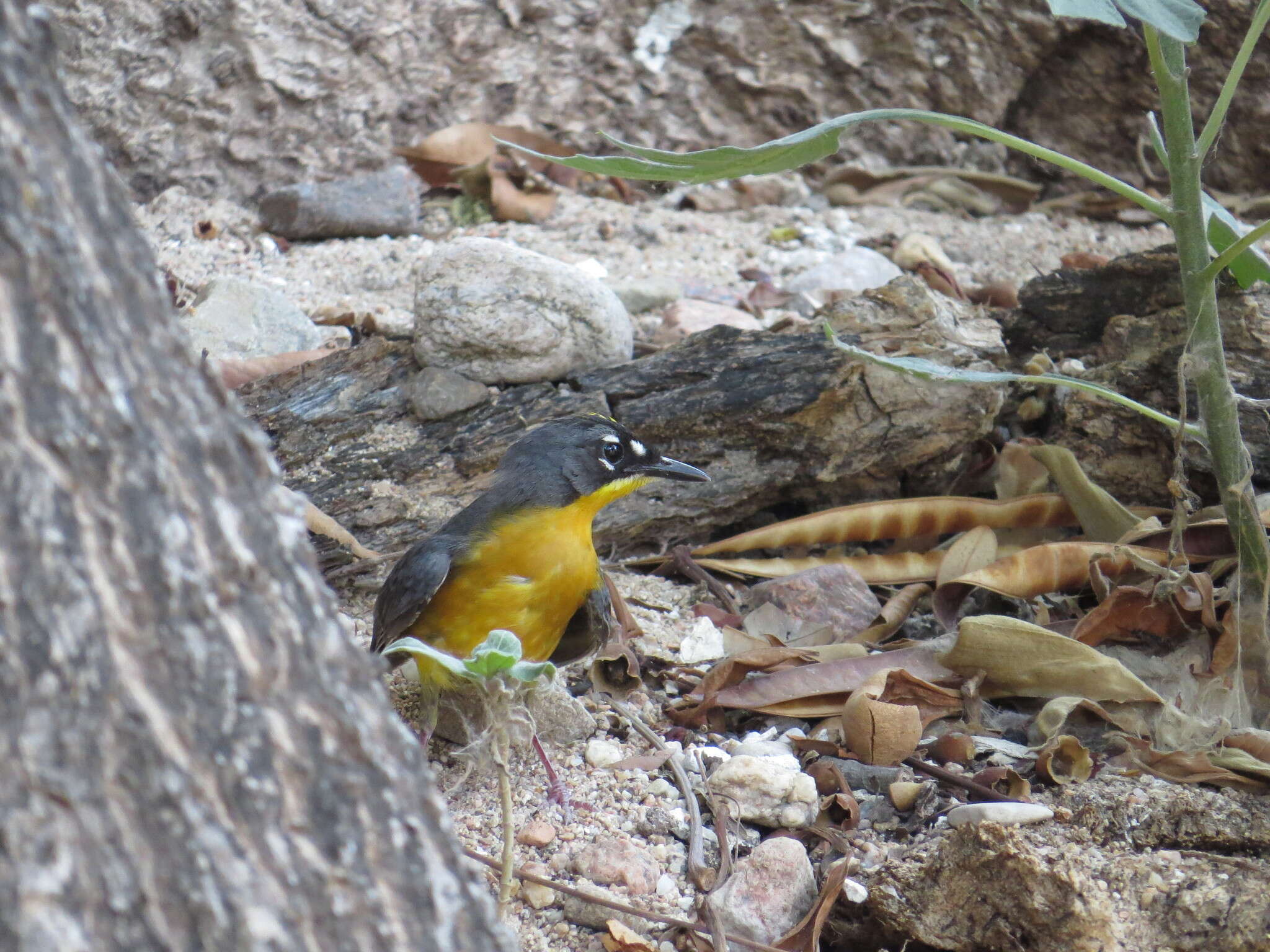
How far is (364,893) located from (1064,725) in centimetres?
282

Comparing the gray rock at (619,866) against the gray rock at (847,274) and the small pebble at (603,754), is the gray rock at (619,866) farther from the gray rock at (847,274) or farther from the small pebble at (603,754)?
the gray rock at (847,274)

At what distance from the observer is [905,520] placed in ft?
17.0

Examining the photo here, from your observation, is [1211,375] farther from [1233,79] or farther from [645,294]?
[645,294]

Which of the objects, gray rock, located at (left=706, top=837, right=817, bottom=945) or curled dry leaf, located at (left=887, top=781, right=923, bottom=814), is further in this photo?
curled dry leaf, located at (left=887, top=781, right=923, bottom=814)

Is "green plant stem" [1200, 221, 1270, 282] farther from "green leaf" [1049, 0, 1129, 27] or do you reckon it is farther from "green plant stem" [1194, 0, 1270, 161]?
"green leaf" [1049, 0, 1129, 27]

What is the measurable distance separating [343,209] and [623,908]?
4.90 metres

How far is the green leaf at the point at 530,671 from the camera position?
2.75 metres

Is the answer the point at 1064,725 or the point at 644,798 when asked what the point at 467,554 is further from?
the point at 1064,725

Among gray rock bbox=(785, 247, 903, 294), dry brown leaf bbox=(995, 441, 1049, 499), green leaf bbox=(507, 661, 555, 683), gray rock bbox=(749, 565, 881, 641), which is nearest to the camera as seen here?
green leaf bbox=(507, 661, 555, 683)

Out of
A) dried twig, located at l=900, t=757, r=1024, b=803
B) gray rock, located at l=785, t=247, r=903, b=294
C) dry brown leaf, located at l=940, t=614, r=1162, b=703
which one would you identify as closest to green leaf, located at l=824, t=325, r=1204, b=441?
dry brown leaf, located at l=940, t=614, r=1162, b=703

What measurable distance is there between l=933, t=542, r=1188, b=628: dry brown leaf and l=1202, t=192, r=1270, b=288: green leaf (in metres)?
1.04

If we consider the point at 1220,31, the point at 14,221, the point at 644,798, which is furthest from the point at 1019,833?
the point at 1220,31

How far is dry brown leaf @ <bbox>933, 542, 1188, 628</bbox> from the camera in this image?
177 inches

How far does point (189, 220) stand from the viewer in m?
6.67
